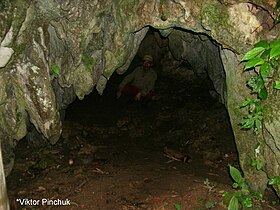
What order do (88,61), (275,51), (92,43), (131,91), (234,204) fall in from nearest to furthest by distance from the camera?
(275,51), (234,204), (92,43), (88,61), (131,91)

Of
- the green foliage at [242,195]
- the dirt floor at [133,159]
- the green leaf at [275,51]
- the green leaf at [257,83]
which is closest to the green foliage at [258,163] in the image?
the green foliage at [242,195]

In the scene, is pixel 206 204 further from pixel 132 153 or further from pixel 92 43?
pixel 92 43

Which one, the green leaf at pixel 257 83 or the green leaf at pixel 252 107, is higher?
the green leaf at pixel 257 83

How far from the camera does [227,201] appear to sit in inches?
272

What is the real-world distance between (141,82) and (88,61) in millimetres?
4820

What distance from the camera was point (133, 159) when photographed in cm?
970

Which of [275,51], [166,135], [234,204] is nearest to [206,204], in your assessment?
[234,204]

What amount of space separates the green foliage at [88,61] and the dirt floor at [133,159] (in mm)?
2761

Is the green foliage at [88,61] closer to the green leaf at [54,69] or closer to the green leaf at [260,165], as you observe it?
the green leaf at [54,69]

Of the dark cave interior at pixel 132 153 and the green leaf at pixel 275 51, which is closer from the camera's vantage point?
the green leaf at pixel 275 51

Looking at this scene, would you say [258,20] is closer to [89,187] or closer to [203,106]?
[89,187]

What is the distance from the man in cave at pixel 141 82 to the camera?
12.3 m

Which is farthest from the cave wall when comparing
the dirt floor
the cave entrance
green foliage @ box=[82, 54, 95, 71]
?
the cave entrance

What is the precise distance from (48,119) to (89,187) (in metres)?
1.87
